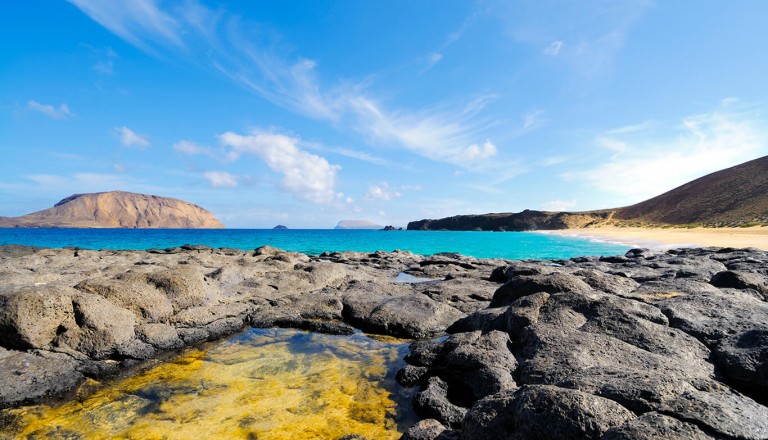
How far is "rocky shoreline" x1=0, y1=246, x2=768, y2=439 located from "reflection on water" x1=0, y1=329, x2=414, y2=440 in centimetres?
73

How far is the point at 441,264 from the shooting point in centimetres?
2862

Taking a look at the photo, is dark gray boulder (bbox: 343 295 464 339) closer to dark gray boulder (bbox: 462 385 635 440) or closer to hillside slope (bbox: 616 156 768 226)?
dark gray boulder (bbox: 462 385 635 440)

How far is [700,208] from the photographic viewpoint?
320ft

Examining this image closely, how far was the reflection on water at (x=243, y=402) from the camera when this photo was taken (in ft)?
20.3

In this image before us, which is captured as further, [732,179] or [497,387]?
[732,179]

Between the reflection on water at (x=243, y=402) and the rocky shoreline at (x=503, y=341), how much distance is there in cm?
73

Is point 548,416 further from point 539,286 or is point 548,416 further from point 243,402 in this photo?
point 539,286

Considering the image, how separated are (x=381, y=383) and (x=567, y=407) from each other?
5.01 metres

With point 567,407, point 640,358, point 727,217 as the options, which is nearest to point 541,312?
point 640,358

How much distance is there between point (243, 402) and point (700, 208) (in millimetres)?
124572

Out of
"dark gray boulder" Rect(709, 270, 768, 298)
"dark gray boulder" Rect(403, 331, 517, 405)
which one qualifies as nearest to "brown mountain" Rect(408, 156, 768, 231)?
"dark gray boulder" Rect(709, 270, 768, 298)

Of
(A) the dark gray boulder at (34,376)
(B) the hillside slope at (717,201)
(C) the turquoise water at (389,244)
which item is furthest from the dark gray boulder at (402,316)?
(B) the hillside slope at (717,201)

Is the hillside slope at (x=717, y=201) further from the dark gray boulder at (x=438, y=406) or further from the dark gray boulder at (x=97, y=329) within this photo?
the dark gray boulder at (x=97, y=329)

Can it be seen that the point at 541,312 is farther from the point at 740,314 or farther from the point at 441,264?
the point at 441,264
